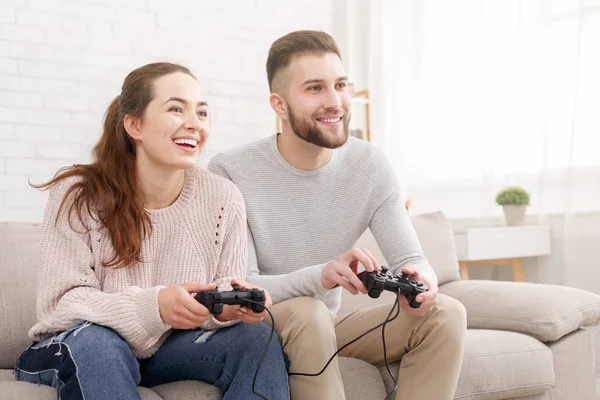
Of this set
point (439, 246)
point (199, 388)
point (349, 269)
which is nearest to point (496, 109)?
point (439, 246)

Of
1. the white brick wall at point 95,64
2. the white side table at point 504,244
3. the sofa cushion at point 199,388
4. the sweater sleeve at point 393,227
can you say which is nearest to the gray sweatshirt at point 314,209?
the sweater sleeve at point 393,227

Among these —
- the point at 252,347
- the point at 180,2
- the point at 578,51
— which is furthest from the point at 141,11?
the point at 252,347

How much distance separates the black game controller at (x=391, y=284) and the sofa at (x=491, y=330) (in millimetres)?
266

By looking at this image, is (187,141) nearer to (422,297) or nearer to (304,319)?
(304,319)

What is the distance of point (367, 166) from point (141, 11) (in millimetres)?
2254

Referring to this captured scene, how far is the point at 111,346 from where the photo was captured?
134 cm

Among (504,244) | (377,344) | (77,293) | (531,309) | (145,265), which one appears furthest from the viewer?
(504,244)

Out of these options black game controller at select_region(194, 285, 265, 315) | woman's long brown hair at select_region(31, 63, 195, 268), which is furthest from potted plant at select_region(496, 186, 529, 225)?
black game controller at select_region(194, 285, 265, 315)

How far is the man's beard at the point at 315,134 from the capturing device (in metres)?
1.87

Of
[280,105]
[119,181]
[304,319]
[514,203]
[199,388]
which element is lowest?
[514,203]

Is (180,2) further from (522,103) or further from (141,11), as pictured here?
(522,103)

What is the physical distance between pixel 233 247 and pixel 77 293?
35 centimetres

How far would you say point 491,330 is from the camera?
213 cm

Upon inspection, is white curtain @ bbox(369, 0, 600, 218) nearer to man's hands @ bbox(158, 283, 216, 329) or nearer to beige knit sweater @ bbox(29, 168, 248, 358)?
beige knit sweater @ bbox(29, 168, 248, 358)
